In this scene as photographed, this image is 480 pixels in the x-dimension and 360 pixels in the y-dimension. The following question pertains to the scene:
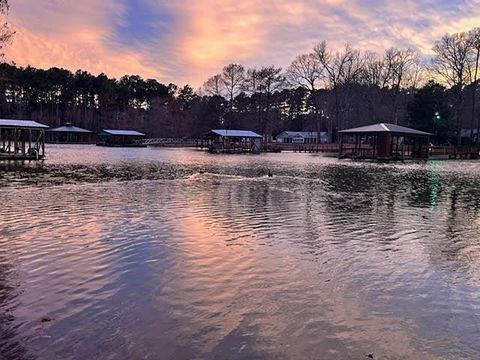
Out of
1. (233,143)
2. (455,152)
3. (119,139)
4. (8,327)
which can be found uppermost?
(119,139)

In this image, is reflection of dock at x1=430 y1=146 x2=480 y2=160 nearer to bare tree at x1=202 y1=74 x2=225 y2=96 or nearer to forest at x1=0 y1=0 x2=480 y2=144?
forest at x1=0 y1=0 x2=480 y2=144

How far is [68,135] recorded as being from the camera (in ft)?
313

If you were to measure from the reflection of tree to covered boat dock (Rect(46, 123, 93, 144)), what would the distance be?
299 ft

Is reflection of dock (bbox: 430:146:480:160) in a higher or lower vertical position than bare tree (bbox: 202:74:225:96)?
lower

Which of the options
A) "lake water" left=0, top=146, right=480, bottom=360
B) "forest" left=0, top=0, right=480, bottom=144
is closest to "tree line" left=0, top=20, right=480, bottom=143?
"forest" left=0, top=0, right=480, bottom=144

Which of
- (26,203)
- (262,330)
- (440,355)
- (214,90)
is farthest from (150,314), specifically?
(214,90)

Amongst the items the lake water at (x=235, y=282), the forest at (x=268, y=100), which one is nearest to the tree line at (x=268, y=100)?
the forest at (x=268, y=100)

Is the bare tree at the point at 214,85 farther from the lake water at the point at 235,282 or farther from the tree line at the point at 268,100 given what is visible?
the lake water at the point at 235,282

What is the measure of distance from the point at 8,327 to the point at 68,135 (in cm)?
9729

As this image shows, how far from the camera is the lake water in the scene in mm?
4648

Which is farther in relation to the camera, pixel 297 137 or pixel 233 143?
pixel 297 137

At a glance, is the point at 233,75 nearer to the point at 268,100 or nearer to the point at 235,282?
the point at 268,100

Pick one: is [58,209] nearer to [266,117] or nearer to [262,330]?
[262,330]

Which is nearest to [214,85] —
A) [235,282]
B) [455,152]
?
[455,152]
